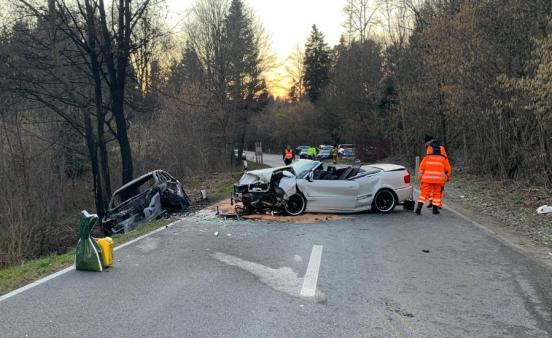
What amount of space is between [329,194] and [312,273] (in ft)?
18.5

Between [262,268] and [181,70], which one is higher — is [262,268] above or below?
below

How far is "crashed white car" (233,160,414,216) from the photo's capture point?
1191 cm

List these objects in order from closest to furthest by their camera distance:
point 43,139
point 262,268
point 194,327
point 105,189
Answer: point 194,327
point 262,268
point 43,139
point 105,189

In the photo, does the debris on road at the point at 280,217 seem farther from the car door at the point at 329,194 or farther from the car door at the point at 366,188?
the car door at the point at 366,188

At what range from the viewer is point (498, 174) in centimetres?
2008

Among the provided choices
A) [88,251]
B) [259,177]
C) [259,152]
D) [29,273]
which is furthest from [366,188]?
[259,152]

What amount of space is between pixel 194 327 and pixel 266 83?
1530 inches

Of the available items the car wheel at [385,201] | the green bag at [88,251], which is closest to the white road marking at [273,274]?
the green bag at [88,251]

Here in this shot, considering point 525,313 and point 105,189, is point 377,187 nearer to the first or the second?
point 525,313

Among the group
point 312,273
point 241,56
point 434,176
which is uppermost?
point 241,56

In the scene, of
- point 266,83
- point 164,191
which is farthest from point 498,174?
point 266,83

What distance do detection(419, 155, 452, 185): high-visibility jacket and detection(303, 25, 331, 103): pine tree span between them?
55438 millimetres

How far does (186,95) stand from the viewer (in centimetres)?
3122

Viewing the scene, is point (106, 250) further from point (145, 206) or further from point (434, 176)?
point (434, 176)
